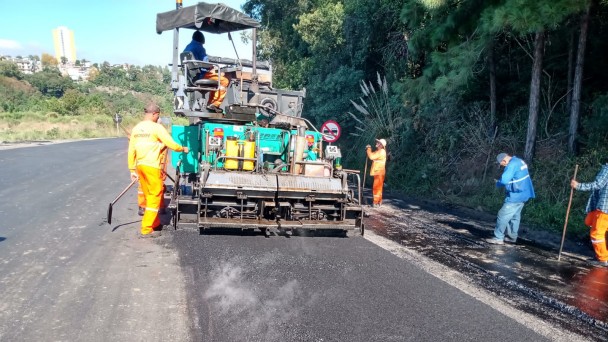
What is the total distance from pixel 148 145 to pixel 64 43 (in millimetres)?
173799

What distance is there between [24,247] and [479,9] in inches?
342

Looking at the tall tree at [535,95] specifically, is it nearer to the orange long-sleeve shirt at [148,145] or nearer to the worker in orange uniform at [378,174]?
the worker in orange uniform at [378,174]

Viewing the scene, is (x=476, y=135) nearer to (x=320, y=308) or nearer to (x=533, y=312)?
(x=533, y=312)

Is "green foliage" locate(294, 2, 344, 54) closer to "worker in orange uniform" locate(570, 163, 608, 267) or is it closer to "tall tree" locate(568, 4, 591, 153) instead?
"tall tree" locate(568, 4, 591, 153)

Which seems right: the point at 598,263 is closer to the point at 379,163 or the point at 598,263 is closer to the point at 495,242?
the point at 495,242

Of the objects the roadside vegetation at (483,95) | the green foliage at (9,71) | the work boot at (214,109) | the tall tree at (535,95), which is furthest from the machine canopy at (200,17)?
the green foliage at (9,71)

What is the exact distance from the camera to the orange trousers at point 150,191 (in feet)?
20.1

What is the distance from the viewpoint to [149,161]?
6.13 metres

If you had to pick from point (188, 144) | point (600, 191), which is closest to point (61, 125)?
point (188, 144)

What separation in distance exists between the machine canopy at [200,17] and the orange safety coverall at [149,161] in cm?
188

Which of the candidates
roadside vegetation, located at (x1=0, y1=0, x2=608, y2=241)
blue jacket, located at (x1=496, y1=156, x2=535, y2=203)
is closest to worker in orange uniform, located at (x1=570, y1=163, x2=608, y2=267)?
blue jacket, located at (x1=496, y1=156, x2=535, y2=203)

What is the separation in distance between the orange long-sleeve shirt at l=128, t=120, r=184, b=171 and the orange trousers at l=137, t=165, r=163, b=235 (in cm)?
8

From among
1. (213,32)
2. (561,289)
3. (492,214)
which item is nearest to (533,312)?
(561,289)

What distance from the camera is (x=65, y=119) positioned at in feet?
136
